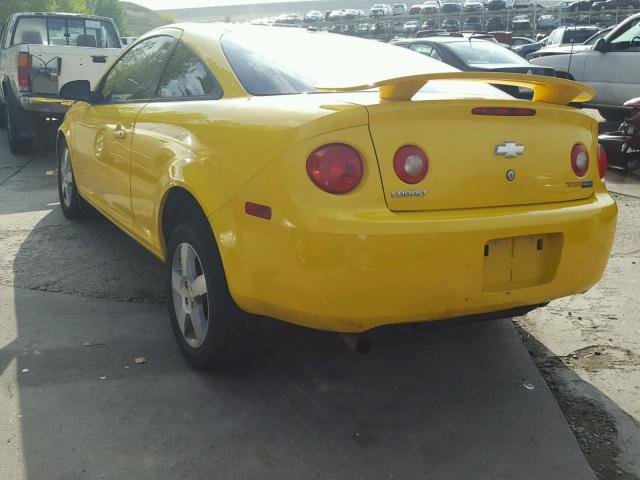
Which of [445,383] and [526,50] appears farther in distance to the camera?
[526,50]

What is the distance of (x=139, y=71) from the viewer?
4.46 metres

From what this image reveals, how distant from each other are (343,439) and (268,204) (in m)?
0.96

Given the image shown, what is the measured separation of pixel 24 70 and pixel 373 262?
8.04m

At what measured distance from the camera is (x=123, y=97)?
179 inches

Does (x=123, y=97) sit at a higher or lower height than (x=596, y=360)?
higher

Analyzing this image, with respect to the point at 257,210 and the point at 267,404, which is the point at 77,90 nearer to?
the point at 257,210

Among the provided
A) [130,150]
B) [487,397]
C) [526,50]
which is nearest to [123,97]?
[130,150]

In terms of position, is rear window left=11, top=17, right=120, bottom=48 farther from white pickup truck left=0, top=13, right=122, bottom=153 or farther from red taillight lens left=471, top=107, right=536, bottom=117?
red taillight lens left=471, top=107, right=536, bottom=117

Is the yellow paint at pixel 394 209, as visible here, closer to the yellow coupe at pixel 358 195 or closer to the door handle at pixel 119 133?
the yellow coupe at pixel 358 195

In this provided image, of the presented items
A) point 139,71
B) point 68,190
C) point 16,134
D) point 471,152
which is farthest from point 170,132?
point 16,134

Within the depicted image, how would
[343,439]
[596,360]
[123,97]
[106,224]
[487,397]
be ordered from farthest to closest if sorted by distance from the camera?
[106,224] → [123,97] → [596,360] → [487,397] → [343,439]

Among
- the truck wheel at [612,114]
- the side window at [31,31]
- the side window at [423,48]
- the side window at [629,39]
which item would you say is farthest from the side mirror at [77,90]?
the side window at [629,39]

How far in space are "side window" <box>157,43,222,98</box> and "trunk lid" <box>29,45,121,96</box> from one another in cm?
575

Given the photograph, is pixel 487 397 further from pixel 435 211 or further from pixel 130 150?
pixel 130 150
